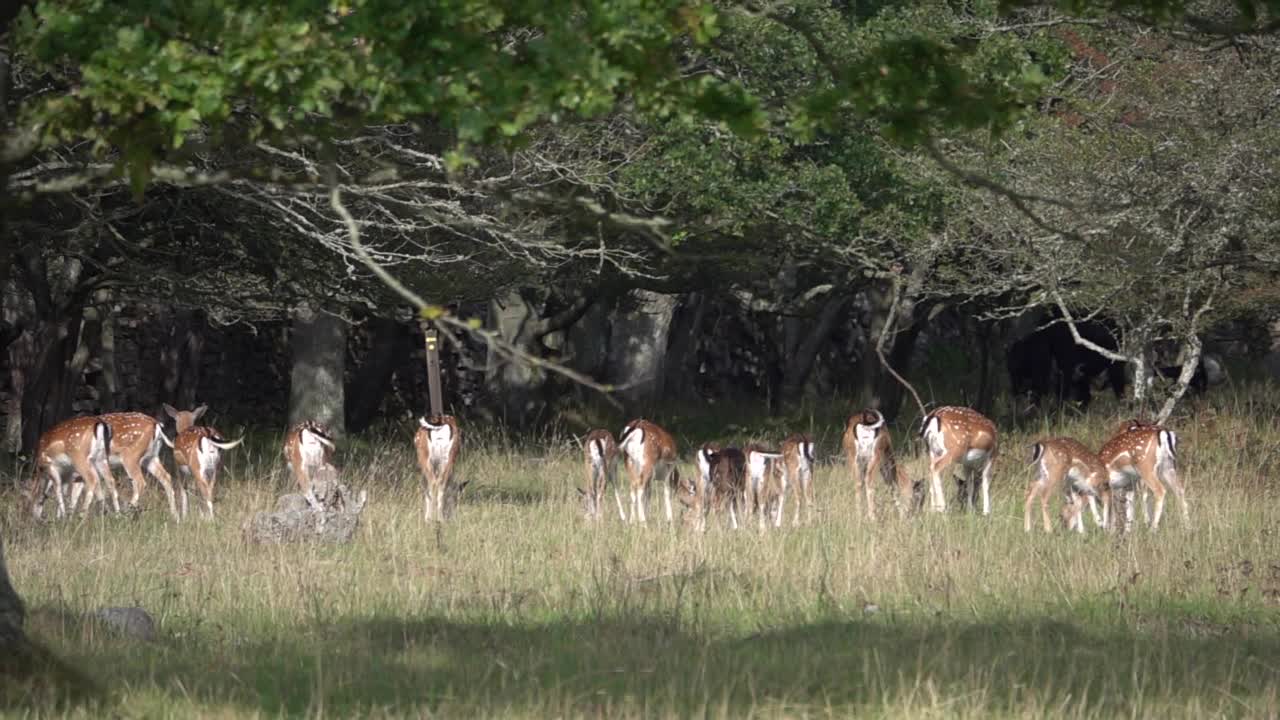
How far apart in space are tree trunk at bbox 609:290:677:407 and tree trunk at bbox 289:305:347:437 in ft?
17.7

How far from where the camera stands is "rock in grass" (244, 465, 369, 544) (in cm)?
1277

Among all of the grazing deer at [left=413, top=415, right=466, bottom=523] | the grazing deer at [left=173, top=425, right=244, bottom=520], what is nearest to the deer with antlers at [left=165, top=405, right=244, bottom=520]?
the grazing deer at [left=173, top=425, right=244, bottom=520]

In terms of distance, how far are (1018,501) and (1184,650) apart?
7.93 metres

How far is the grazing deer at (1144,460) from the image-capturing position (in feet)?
47.2

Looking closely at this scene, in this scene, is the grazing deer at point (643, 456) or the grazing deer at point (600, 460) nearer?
the grazing deer at point (643, 456)

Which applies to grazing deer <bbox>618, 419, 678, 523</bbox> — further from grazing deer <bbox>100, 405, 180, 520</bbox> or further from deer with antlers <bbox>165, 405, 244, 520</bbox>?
grazing deer <bbox>100, 405, 180, 520</bbox>

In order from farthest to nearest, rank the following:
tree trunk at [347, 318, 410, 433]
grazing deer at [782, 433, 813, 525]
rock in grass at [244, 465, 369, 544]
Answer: tree trunk at [347, 318, 410, 433]
grazing deer at [782, 433, 813, 525]
rock in grass at [244, 465, 369, 544]

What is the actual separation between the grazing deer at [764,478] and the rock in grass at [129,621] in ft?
20.0

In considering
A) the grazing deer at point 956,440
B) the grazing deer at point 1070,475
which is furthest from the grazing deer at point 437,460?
the grazing deer at point 1070,475

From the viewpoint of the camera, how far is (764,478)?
48.4 feet

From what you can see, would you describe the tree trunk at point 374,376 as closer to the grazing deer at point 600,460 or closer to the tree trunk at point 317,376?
the tree trunk at point 317,376

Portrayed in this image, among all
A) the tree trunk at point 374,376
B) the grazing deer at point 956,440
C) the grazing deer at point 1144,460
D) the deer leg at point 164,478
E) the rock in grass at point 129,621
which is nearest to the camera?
the rock in grass at point 129,621

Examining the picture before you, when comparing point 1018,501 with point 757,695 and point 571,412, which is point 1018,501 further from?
point 571,412

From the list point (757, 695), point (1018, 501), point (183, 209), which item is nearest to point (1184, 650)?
point (757, 695)
